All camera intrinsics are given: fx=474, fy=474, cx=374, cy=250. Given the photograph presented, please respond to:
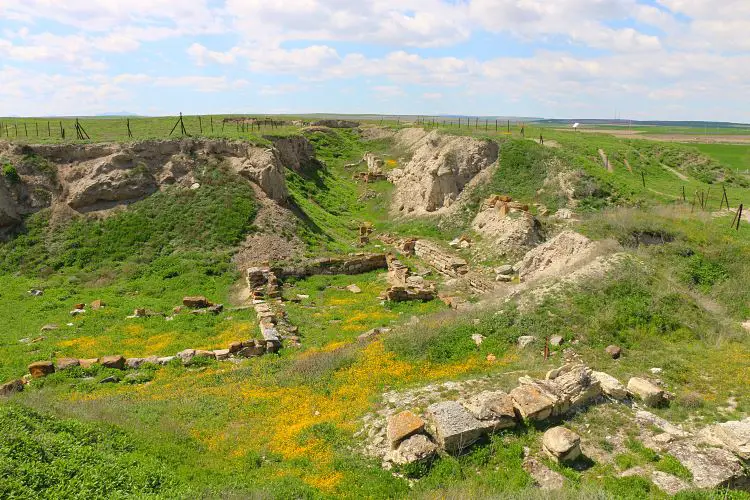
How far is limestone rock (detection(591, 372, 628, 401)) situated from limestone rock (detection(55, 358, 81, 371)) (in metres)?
15.3

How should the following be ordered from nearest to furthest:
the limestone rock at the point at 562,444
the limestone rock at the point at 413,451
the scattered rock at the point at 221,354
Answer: the limestone rock at the point at 562,444, the limestone rock at the point at 413,451, the scattered rock at the point at 221,354

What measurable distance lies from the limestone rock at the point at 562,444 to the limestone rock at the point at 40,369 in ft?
47.5

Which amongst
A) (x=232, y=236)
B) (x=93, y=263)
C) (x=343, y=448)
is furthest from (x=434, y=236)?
(x=343, y=448)

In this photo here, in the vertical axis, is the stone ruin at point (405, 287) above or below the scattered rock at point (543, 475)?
below

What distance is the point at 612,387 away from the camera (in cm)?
1058

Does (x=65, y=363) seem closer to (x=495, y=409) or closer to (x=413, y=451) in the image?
(x=413, y=451)

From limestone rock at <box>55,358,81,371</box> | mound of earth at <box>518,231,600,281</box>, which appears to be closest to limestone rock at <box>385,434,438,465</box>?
limestone rock at <box>55,358,81,371</box>

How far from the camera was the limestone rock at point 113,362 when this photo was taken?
50.2ft

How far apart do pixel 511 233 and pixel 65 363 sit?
2159 centimetres

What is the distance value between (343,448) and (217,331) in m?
10.4

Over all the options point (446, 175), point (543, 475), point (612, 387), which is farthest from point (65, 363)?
point (446, 175)

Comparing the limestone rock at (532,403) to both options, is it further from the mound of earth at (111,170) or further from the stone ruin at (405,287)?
the mound of earth at (111,170)

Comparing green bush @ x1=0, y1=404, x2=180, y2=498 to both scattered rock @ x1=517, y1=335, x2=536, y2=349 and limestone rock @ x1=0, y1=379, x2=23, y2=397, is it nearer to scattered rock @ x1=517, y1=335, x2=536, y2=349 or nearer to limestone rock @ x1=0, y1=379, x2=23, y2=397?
limestone rock @ x1=0, y1=379, x2=23, y2=397

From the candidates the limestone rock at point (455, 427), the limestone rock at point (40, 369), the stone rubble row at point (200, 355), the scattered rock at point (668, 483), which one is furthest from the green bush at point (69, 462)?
the scattered rock at point (668, 483)
